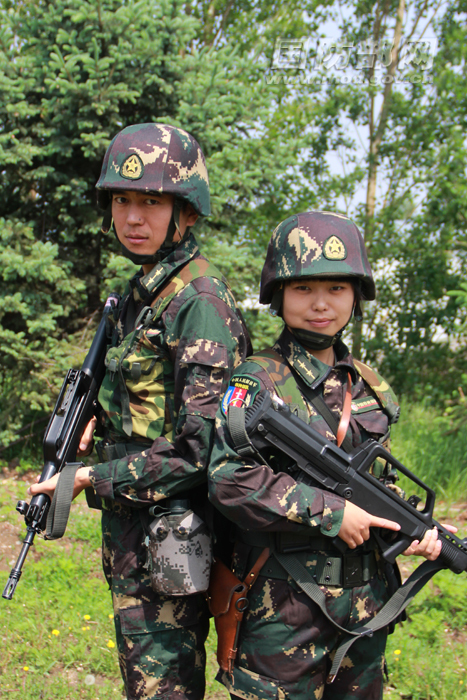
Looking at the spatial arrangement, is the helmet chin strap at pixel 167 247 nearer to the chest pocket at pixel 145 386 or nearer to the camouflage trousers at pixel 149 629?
the chest pocket at pixel 145 386

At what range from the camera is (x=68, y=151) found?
5.39 m

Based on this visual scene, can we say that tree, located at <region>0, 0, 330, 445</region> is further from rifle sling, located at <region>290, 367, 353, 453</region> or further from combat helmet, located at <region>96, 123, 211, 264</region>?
rifle sling, located at <region>290, 367, 353, 453</region>

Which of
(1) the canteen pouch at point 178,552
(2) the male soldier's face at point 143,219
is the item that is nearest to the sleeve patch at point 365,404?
(1) the canteen pouch at point 178,552

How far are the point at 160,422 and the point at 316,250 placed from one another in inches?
30.6

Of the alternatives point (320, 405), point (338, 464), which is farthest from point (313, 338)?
point (338, 464)

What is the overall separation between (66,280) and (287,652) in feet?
14.7

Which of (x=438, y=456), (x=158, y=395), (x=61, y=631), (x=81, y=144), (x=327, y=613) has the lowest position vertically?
(x=61, y=631)

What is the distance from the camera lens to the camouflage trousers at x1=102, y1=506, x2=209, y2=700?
6.57ft

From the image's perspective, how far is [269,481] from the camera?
1.80m

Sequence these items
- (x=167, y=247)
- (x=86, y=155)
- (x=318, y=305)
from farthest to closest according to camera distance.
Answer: (x=86, y=155)
(x=167, y=247)
(x=318, y=305)

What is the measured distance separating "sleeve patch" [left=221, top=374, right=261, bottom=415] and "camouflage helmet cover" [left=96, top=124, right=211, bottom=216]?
0.75m

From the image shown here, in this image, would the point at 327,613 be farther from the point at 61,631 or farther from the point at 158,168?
the point at 61,631

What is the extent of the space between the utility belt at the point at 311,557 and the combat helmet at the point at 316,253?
2.10 ft

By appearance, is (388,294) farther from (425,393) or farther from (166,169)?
(166,169)
